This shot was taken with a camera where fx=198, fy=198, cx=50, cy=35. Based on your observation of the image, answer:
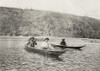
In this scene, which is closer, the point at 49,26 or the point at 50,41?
the point at 49,26

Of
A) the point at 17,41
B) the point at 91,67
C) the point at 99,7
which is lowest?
the point at 91,67

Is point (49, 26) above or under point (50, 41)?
above

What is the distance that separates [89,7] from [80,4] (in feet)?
1.19

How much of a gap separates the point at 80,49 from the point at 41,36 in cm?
241

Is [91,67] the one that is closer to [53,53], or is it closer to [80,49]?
[53,53]

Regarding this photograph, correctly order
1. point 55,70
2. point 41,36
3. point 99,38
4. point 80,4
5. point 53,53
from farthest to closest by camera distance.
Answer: point 99,38, point 41,36, point 53,53, point 80,4, point 55,70

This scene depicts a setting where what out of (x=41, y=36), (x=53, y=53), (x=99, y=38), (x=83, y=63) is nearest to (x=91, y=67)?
(x=83, y=63)

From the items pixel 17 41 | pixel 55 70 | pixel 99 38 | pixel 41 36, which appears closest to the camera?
pixel 55 70

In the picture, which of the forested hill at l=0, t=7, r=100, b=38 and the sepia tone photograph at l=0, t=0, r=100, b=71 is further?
the forested hill at l=0, t=7, r=100, b=38

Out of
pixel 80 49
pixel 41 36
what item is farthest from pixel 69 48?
pixel 41 36

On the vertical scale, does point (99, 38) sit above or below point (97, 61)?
above

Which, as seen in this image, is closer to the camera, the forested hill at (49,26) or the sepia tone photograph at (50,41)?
the sepia tone photograph at (50,41)

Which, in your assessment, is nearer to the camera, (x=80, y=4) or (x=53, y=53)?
(x=80, y=4)

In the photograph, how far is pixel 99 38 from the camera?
830 centimetres
